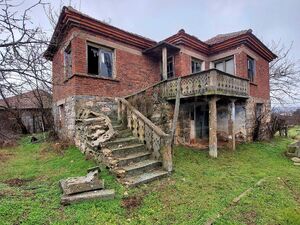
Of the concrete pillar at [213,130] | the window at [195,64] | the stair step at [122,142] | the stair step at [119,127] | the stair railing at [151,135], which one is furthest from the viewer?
the window at [195,64]

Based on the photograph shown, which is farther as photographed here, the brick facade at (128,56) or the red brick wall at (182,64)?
the red brick wall at (182,64)

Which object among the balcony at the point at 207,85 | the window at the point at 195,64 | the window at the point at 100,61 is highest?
the window at the point at 195,64

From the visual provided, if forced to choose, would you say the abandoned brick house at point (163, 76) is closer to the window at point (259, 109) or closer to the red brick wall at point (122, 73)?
the red brick wall at point (122, 73)

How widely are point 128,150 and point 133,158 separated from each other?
39cm

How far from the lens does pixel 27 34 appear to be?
3477mm

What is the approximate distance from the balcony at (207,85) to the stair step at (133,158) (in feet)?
11.7

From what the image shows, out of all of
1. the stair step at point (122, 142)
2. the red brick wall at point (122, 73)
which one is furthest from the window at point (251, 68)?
the stair step at point (122, 142)

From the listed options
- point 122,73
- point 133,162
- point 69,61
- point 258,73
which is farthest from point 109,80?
point 258,73

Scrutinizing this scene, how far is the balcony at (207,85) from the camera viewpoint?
8.10 meters

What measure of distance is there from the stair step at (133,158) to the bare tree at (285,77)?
19.3 meters

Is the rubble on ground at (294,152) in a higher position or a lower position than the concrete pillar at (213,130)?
lower

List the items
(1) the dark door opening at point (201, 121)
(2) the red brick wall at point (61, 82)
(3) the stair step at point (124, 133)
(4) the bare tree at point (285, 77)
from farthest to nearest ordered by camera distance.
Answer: (4) the bare tree at point (285, 77)
(1) the dark door opening at point (201, 121)
(2) the red brick wall at point (61, 82)
(3) the stair step at point (124, 133)

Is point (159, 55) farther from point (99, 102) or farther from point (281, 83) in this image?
point (281, 83)

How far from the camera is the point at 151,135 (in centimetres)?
650
